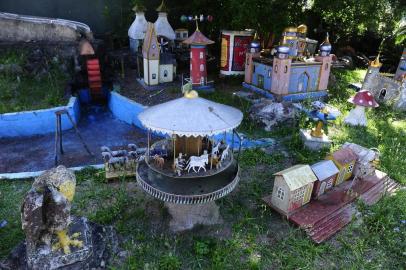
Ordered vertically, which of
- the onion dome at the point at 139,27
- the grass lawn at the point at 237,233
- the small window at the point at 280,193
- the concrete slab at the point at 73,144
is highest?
the onion dome at the point at 139,27

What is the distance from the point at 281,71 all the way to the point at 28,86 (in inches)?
388

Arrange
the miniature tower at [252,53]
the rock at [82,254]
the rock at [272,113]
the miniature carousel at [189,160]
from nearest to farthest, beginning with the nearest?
1. the rock at [82,254]
2. the miniature carousel at [189,160]
3. the rock at [272,113]
4. the miniature tower at [252,53]

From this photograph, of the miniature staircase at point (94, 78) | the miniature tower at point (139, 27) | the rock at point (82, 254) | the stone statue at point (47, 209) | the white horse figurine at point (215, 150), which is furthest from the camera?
the miniature tower at point (139, 27)

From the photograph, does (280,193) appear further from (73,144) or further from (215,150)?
(73,144)

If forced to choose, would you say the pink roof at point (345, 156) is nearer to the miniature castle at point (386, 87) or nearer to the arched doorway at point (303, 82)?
the arched doorway at point (303, 82)

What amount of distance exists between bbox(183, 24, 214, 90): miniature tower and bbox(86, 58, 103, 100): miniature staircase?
159 inches

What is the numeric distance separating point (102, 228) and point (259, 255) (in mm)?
2914

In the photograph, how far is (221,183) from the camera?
6.04 meters

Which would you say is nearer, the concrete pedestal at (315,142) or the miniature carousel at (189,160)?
the miniature carousel at (189,160)

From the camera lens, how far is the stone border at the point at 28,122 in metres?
10.8

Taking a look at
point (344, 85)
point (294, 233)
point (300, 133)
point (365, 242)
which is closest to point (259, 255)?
point (294, 233)

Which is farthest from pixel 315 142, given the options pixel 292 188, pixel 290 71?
pixel 290 71

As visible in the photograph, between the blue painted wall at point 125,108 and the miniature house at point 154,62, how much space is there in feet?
5.41

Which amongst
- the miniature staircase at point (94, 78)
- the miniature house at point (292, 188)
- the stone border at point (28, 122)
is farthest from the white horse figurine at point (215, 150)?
the miniature staircase at point (94, 78)
